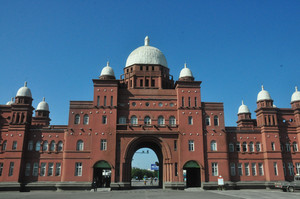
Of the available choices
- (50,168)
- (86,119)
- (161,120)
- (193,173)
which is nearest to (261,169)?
(193,173)

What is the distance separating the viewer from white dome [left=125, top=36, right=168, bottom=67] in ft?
186

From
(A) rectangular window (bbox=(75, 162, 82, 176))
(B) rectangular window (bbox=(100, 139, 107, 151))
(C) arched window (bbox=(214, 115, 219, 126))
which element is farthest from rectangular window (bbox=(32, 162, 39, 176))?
(C) arched window (bbox=(214, 115, 219, 126))

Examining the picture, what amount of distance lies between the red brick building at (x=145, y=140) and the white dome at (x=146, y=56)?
7.75 m

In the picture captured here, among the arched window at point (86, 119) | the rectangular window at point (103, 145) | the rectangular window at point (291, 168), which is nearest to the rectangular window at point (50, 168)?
the arched window at point (86, 119)

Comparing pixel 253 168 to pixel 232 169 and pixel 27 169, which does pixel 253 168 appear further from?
pixel 27 169

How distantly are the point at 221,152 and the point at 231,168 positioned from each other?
375cm

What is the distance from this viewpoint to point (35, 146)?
46.8 meters

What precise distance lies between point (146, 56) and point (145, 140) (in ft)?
63.7

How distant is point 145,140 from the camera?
46.7 meters

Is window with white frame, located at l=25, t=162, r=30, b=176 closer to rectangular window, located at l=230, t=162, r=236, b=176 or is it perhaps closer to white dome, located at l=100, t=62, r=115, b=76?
white dome, located at l=100, t=62, r=115, b=76

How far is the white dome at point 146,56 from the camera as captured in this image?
186 feet

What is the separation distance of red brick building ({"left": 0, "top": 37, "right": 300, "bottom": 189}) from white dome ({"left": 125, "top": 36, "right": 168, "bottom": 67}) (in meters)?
7.75

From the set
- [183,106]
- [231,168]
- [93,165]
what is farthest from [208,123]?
[93,165]

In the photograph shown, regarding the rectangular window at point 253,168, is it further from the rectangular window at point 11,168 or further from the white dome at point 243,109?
the rectangular window at point 11,168
